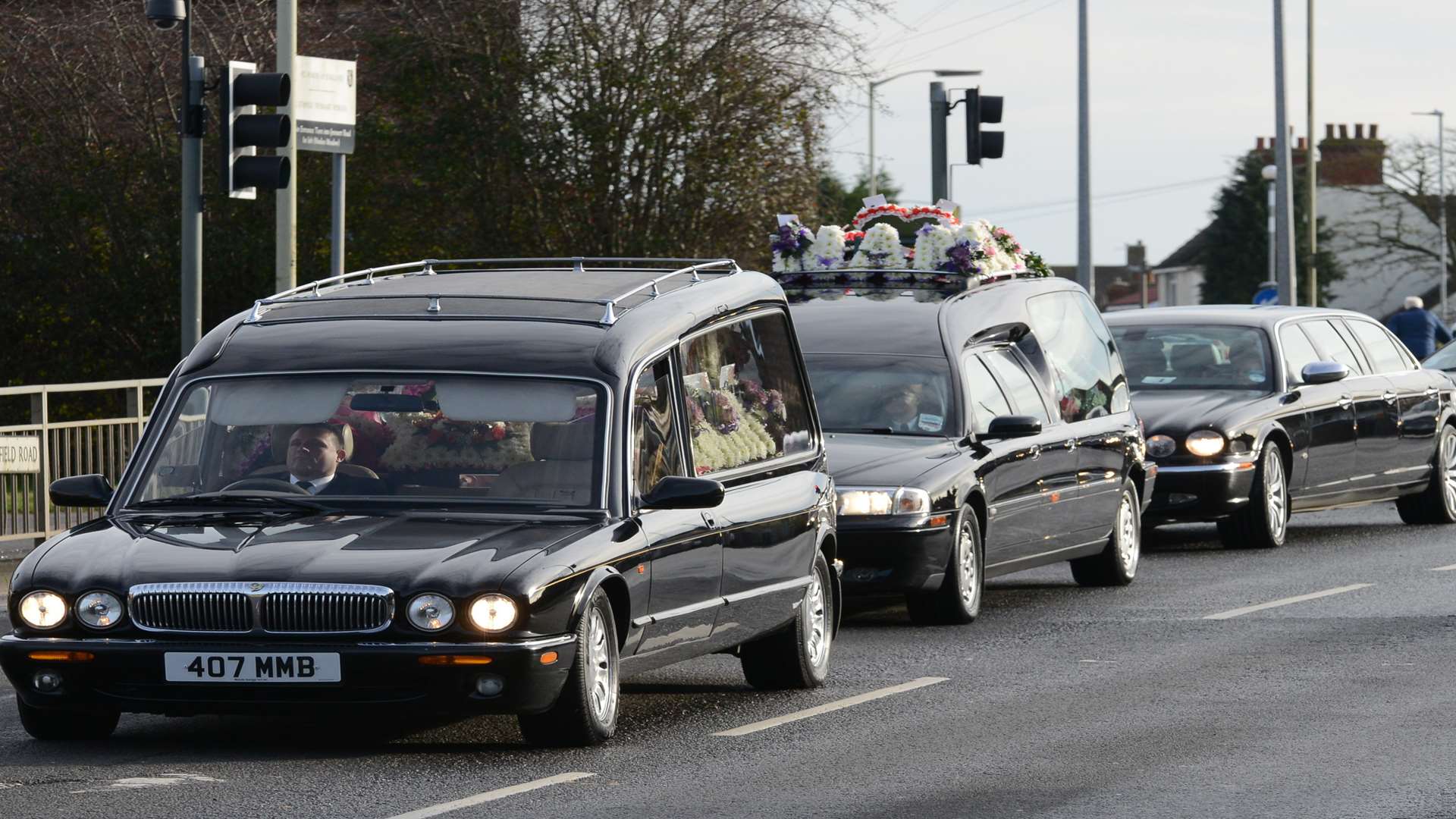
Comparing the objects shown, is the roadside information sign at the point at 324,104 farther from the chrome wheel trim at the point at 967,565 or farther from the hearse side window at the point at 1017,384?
the chrome wheel trim at the point at 967,565

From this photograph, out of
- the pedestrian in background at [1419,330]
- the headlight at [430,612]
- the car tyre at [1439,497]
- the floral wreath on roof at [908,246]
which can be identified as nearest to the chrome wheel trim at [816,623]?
the headlight at [430,612]

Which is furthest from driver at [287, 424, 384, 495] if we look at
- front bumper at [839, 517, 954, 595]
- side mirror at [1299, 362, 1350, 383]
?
side mirror at [1299, 362, 1350, 383]

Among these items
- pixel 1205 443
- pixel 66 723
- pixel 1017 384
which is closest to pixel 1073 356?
pixel 1017 384

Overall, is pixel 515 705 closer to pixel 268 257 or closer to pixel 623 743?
pixel 623 743

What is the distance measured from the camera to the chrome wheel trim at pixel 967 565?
43.0 ft

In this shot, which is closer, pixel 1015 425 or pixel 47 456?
pixel 1015 425

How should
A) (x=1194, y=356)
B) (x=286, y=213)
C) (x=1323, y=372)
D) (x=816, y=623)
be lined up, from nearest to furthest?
(x=816, y=623) → (x=1323, y=372) → (x=1194, y=356) → (x=286, y=213)

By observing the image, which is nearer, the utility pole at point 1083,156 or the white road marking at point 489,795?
the white road marking at point 489,795

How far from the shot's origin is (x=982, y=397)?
45.6 ft

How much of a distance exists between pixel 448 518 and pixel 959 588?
4.84 meters

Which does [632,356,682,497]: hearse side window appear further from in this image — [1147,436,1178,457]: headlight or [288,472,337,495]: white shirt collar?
[1147,436,1178,457]: headlight

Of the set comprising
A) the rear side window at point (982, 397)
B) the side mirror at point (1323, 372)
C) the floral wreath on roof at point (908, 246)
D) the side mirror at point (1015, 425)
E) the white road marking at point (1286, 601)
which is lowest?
the white road marking at point (1286, 601)

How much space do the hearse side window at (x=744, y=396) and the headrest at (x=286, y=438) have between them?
137 cm

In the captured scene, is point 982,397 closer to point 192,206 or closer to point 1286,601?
point 1286,601
